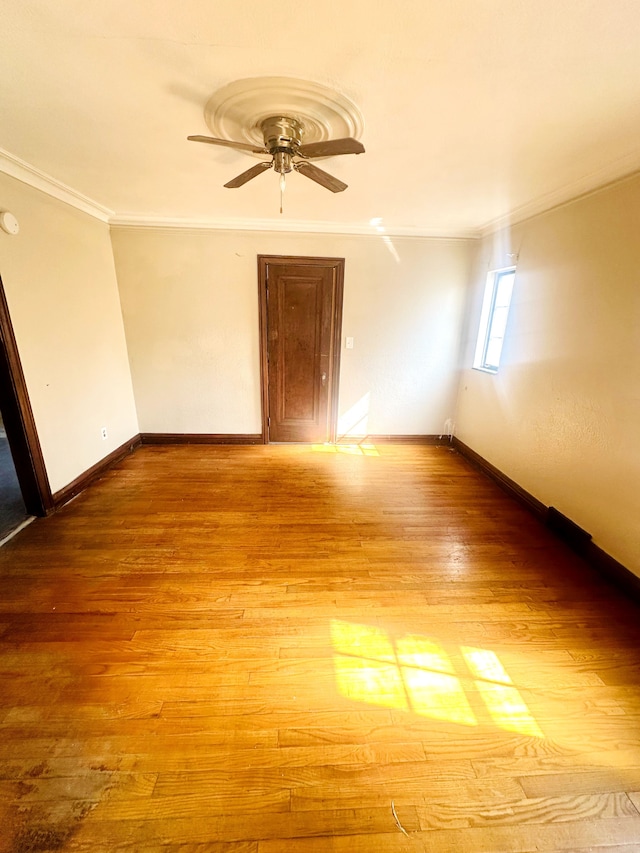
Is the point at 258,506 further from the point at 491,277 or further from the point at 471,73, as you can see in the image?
the point at 491,277

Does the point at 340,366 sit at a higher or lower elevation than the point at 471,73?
lower

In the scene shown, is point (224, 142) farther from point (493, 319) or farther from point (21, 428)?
point (493, 319)

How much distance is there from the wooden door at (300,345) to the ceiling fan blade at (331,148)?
2056mm

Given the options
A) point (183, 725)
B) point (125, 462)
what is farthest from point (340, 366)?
point (183, 725)

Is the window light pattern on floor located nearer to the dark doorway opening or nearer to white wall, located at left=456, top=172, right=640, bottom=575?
white wall, located at left=456, top=172, right=640, bottom=575

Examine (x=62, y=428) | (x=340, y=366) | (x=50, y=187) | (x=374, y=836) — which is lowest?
(x=374, y=836)

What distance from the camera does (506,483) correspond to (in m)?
3.16

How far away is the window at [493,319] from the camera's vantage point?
341cm

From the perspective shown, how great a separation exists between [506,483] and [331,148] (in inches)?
115

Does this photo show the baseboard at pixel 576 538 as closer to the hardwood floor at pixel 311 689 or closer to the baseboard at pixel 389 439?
the hardwood floor at pixel 311 689

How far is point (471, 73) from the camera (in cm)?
136

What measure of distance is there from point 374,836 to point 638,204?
10.4 ft

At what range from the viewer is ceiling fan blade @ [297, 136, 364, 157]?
5.05ft

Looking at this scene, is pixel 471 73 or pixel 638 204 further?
pixel 638 204
